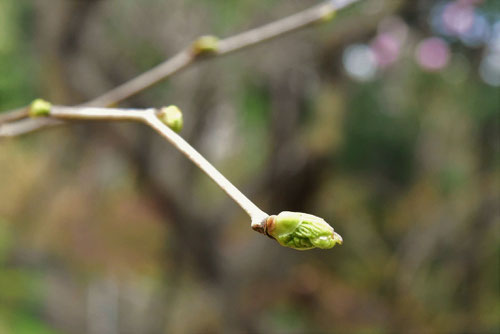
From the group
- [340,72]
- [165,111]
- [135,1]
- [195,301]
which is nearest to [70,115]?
[165,111]

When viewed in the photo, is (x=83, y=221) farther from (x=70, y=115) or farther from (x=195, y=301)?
(x=70, y=115)

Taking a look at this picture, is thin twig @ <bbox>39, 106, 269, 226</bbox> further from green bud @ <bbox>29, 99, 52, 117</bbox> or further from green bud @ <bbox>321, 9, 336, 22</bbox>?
green bud @ <bbox>321, 9, 336, 22</bbox>

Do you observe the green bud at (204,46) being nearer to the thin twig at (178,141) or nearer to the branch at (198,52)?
the branch at (198,52)

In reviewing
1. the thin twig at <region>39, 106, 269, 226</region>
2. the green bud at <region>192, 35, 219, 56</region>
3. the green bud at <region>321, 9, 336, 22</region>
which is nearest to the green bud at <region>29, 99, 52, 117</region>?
the thin twig at <region>39, 106, 269, 226</region>

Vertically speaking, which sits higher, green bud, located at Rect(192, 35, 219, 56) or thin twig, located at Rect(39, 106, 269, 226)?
green bud, located at Rect(192, 35, 219, 56)

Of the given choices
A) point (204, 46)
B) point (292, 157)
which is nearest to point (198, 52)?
point (204, 46)

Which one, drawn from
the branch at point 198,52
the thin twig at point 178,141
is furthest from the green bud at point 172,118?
the branch at point 198,52

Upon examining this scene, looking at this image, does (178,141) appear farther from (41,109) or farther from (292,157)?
(292,157)

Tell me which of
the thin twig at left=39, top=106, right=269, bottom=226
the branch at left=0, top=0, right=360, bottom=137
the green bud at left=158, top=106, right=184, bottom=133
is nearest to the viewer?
the thin twig at left=39, top=106, right=269, bottom=226
